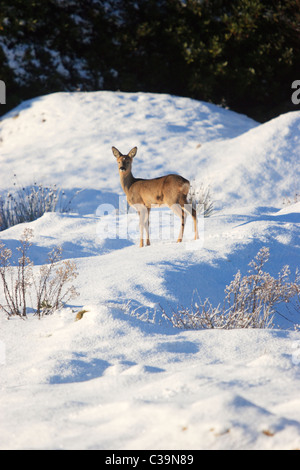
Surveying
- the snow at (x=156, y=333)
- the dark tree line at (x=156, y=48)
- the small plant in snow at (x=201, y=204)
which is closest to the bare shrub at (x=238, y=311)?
the snow at (x=156, y=333)

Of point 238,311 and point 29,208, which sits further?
point 29,208

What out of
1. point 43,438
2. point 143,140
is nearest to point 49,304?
point 43,438

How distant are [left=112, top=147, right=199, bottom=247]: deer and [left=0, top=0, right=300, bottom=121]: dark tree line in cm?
877

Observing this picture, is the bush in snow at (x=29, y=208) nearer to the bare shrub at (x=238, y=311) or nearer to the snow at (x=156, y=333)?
the snow at (x=156, y=333)

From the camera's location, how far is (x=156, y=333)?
375cm

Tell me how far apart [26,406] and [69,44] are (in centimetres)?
1442

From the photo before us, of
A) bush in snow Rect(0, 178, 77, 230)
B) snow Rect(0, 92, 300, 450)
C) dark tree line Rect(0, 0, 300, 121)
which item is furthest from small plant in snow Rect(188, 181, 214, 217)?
dark tree line Rect(0, 0, 300, 121)

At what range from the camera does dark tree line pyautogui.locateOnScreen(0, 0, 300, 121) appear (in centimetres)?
1429

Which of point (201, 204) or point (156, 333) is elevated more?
point (201, 204)

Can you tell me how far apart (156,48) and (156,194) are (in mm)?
10227

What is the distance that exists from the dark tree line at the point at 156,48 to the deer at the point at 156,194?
877 centimetres

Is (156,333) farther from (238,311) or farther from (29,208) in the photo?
(29,208)

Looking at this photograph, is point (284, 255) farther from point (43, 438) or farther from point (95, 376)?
point (43, 438)

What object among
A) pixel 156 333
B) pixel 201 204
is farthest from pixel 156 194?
pixel 156 333
